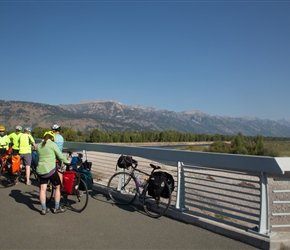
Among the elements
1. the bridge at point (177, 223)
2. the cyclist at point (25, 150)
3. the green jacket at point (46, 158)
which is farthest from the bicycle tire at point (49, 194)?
the cyclist at point (25, 150)

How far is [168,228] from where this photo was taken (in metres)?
5.30

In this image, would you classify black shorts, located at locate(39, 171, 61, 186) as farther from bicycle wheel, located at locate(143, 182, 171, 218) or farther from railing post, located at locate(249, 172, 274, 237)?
railing post, located at locate(249, 172, 274, 237)

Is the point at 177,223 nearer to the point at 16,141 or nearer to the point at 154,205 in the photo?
the point at 154,205

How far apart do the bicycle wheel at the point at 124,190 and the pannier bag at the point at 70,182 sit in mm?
1080

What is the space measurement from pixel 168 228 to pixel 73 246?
1.69 meters

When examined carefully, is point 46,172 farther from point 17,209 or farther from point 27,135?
point 27,135

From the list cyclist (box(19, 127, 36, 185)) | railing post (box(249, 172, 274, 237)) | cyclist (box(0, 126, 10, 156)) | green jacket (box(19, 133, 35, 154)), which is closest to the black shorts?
cyclist (box(19, 127, 36, 185))

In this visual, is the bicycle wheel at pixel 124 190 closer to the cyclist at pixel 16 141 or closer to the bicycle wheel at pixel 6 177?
the bicycle wheel at pixel 6 177

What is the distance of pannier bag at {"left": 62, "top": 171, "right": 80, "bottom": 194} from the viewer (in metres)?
6.32

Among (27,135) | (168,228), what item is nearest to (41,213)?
(168,228)

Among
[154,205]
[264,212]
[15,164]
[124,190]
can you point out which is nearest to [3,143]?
[15,164]

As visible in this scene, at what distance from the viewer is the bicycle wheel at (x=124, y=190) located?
7.02 metres

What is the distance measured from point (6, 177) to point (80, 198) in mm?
3968

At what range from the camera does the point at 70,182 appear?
6.33m
